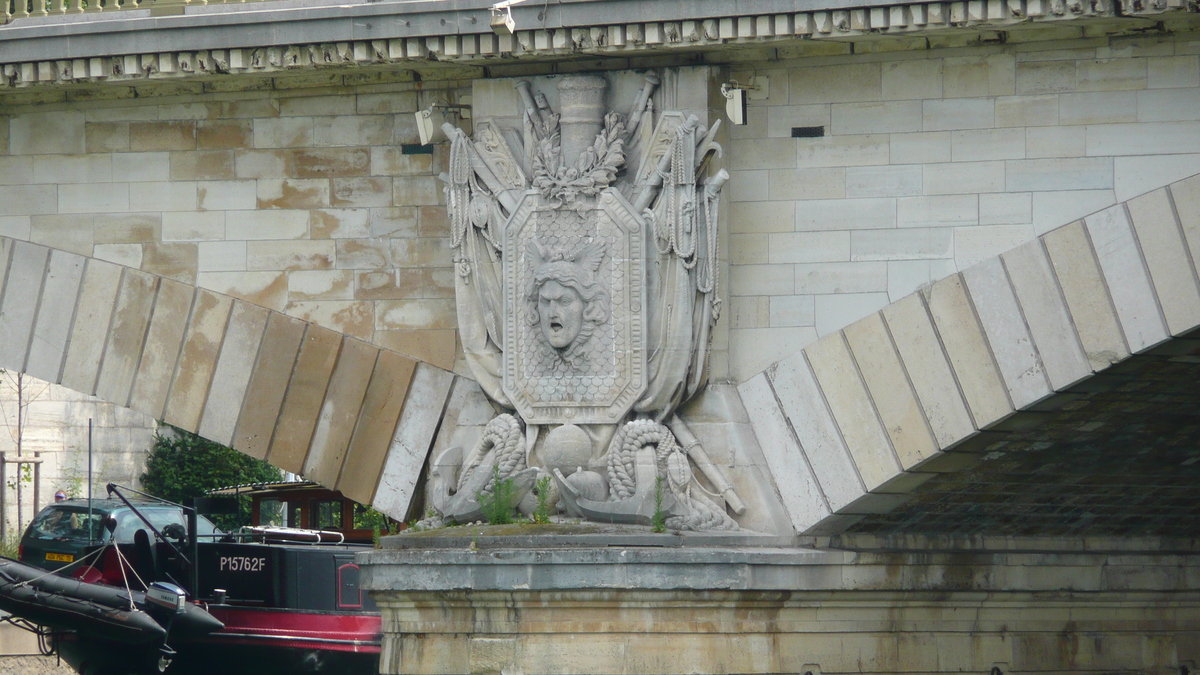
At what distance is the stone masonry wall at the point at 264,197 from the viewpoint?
12328 mm

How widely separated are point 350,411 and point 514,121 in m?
2.33

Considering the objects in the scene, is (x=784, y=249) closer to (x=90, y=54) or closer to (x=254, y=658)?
(x=90, y=54)

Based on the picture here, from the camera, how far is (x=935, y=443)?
11.0 meters

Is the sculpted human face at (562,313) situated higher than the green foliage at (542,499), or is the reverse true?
the sculpted human face at (562,313)

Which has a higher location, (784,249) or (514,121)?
(514,121)

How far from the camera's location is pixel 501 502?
1135 centimetres

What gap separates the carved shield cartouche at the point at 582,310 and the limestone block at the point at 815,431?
935 millimetres

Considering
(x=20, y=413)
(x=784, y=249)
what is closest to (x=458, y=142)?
(x=784, y=249)

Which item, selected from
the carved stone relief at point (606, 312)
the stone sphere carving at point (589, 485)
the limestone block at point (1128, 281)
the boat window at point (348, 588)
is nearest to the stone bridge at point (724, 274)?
the limestone block at point (1128, 281)

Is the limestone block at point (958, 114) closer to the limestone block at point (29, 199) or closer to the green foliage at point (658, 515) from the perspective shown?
the green foliage at point (658, 515)

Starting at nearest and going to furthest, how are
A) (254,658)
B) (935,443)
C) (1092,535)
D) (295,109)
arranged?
1. (935,443)
2. (295,109)
3. (1092,535)
4. (254,658)

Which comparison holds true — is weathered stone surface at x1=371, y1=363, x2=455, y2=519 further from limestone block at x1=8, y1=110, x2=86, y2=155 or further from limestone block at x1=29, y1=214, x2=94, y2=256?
limestone block at x1=8, y1=110, x2=86, y2=155

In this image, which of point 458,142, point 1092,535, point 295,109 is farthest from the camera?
point 1092,535

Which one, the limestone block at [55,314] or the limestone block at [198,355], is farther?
the limestone block at [55,314]
